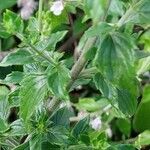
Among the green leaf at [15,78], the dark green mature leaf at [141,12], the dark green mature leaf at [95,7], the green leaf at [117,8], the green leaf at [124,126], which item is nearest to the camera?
the dark green mature leaf at [95,7]

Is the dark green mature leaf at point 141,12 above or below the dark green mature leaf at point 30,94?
above

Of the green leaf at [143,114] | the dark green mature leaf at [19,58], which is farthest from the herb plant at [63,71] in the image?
the green leaf at [143,114]

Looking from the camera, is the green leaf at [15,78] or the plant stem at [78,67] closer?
the plant stem at [78,67]

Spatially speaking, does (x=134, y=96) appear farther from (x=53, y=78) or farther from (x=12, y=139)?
(x=12, y=139)

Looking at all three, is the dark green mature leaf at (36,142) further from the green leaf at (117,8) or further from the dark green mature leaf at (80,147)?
the green leaf at (117,8)

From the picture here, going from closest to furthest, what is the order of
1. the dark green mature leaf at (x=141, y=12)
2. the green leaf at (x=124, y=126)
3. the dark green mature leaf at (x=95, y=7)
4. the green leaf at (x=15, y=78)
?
the dark green mature leaf at (x=95, y=7), the dark green mature leaf at (x=141, y=12), the green leaf at (x=15, y=78), the green leaf at (x=124, y=126)

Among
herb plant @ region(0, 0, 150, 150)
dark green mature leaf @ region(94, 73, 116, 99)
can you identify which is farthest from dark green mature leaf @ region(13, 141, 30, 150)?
dark green mature leaf @ region(94, 73, 116, 99)

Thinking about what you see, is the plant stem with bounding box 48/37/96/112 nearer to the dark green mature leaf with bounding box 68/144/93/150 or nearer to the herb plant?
the herb plant

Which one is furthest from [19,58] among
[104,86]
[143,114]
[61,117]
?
[143,114]
